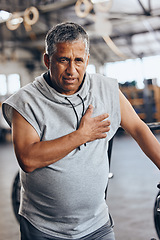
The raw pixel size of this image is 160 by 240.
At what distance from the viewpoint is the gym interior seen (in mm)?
3080

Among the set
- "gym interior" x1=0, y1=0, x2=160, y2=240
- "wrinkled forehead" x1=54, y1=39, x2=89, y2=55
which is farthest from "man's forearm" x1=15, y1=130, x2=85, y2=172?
"gym interior" x1=0, y1=0, x2=160, y2=240

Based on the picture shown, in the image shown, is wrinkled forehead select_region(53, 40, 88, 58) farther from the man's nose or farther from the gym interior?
the gym interior

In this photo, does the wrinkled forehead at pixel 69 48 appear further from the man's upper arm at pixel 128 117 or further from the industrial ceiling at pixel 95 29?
the industrial ceiling at pixel 95 29

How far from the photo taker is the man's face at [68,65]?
1.07 metres

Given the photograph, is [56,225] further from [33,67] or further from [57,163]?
[33,67]

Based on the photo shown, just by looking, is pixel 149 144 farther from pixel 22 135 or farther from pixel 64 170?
pixel 22 135

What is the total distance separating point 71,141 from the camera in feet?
3.35

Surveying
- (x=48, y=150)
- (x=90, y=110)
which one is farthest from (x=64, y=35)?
(x=48, y=150)

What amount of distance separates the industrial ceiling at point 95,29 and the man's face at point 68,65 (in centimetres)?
543

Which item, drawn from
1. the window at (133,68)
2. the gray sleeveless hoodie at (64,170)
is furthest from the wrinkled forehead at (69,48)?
the window at (133,68)

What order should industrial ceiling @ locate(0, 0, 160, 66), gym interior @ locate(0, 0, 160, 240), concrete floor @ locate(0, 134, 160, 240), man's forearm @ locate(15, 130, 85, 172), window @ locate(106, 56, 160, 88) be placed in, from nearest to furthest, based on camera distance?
man's forearm @ locate(15, 130, 85, 172) < concrete floor @ locate(0, 134, 160, 240) < gym interior @ locate(0, 0, 160, 240) < industrial ceiling @ locate(0, 0, 160, 66) < window @ locate(106, 56, 160, 88)

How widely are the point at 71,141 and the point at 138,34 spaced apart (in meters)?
13.2

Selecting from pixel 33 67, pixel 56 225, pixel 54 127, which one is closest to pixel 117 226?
pixel 56 225

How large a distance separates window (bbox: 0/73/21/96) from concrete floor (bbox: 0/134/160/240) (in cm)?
914
